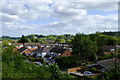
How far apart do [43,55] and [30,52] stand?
9502 millimetres

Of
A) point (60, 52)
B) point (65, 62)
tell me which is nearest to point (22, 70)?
point (65, 62)

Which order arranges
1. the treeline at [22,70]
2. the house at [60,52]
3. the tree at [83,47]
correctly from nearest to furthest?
the treeline at [22,70], the tree at [83,47], the house at [60,52]

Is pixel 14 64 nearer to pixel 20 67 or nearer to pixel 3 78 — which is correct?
pixel 20 67

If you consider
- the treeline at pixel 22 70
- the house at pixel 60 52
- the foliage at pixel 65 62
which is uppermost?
the treeline at pixel 22 70

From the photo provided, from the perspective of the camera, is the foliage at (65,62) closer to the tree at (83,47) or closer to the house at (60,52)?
the tree at (83,47)

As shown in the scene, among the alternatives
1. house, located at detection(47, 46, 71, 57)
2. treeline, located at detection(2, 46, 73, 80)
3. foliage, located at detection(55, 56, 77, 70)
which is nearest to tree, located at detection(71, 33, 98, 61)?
foliage, located at detection(55, 56, 77, 70)

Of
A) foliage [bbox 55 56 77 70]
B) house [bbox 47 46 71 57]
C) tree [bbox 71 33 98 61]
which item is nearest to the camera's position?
foliage [bbox 55 56 77 70]

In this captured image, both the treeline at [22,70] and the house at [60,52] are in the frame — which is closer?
the treeline at [22,70]

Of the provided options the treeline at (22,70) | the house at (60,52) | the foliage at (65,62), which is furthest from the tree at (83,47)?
the treeline at (22,70)

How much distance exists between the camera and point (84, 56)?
3097cm

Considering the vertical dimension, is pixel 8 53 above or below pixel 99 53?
above

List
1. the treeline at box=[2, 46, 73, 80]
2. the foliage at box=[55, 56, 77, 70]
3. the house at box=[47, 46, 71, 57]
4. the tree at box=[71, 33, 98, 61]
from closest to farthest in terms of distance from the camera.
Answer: the treeline at box=[2, 46, 73, 80]
the foliage at box=[55, 56, 77, 70]
the tree at box=[71, 33, 98, 61]
the house at box=[47, 46, 71, 57]

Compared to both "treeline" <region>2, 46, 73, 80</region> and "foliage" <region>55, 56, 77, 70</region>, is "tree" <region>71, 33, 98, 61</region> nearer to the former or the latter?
"foliage" <region>55, 56, 77, 70</region>

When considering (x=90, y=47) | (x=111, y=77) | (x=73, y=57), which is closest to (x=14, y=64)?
(x=111, y=77)
